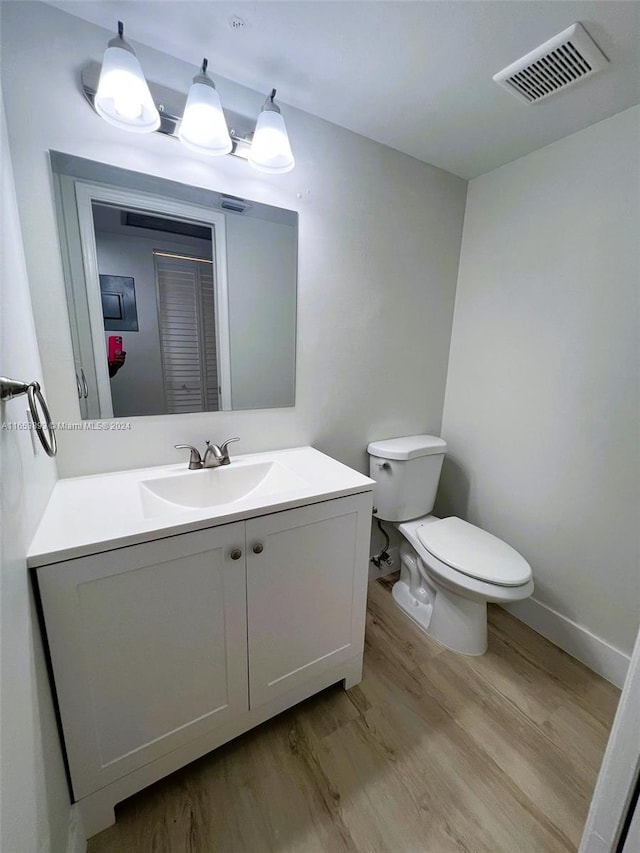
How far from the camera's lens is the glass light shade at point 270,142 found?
112 cm

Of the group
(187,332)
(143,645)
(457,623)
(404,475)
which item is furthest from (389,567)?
(187,332)

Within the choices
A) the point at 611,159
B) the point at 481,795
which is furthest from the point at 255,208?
the point at 481,795

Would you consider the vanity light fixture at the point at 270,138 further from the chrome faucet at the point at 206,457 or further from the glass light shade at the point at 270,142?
the chrome faucet at the point at 206,457

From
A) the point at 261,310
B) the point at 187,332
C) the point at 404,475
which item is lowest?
the point at 404,475

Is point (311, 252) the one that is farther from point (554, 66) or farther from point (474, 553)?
point (474, 553)

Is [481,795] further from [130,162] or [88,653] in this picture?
[130,162]

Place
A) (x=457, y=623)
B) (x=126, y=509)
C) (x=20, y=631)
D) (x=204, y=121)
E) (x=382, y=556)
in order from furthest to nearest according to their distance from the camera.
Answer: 1. (x=382, y=556)
2. (x=457, y=623)
3. (x=204, y=121)
4. (x=126, y=509)
5. (x=20, y=631)

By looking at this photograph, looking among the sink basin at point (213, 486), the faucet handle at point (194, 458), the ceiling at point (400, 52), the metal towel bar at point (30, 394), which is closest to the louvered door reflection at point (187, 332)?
the faucet handle at point (194, 458)

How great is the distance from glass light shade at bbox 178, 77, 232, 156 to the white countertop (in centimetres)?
105

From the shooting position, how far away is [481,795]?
104 cm

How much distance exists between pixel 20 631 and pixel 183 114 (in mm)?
1415

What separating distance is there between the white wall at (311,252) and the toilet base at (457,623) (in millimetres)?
715

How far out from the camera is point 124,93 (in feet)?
3.05

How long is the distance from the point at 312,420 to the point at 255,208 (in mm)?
858
